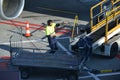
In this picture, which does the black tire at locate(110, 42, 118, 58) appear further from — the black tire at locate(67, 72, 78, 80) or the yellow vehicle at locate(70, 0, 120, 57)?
the black tire at locate(67, 72, 78, 80)

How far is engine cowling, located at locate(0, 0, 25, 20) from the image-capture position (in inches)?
406

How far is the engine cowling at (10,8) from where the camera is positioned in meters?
10.3

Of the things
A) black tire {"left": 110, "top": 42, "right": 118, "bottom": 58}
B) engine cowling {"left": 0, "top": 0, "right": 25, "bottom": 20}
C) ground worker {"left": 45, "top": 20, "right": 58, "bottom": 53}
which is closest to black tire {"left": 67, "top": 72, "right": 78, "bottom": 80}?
ground worker {"left": 45, "top": 20, "right": 58, "bottom": 53}

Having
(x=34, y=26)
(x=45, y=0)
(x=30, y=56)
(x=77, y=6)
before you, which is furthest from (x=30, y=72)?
(x=45, y=0)

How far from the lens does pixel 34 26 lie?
2238cm

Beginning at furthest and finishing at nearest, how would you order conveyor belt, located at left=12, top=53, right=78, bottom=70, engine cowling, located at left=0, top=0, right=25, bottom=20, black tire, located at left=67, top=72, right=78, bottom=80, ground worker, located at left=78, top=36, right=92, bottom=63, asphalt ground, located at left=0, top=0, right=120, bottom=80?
asphalt ground, located at left=0, top=0, right=120, bottom=80 < ground worker, located at left=78, top=36, right=92, bottom=63 < conveyor belt, located at left=12, top=53, right=78, bottom=70 < black tire, located at left=67, top=72, right=78, bottom=80 < engine cowling, located at left=0, top=0, right=25, bottom=20

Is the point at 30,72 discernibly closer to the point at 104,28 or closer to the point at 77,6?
the point at 104,28

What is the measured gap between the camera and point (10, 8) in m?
11.2

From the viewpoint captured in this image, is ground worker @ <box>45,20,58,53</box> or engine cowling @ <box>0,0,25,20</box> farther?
ground worker @ <box>45,20,58,53</box>

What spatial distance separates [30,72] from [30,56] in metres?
0.67

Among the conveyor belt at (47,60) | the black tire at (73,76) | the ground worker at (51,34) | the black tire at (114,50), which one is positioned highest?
the ground worker at (51,34)

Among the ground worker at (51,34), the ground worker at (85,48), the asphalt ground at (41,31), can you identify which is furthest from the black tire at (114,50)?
the ground worker at (51,34)

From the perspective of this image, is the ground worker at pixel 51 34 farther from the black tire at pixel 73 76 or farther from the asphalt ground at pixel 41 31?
the black tire at pixel 73 76

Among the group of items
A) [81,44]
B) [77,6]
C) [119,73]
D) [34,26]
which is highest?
[77,6]
